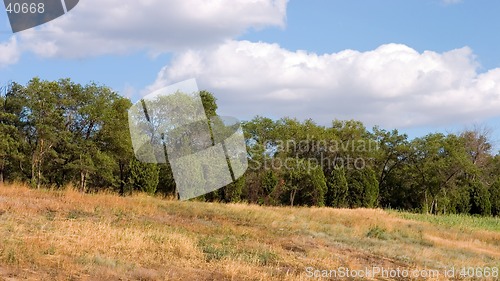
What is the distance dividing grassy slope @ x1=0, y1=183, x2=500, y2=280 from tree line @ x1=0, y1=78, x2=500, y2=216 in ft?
38.8

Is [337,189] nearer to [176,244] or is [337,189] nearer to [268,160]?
[268,160]

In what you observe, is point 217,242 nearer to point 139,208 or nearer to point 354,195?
point 139,208

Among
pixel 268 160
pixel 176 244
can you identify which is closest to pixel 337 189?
pixel 268 160

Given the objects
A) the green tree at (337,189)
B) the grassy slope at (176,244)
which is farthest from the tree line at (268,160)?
the grassy slope at (176,244)

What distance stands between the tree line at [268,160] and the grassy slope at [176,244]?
38.8ft

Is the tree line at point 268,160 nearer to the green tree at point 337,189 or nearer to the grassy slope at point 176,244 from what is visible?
the green tree at point 337,189

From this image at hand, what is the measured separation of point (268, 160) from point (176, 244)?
3385 centimetres

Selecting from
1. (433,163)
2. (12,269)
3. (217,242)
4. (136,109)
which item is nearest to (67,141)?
(136,109)

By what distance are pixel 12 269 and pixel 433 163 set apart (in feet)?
160

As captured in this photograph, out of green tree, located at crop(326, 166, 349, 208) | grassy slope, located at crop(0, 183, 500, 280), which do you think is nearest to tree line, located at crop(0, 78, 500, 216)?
green tree, located at crop(326, 166, 349, 208)

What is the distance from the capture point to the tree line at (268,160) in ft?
120

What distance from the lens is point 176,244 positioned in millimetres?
11633

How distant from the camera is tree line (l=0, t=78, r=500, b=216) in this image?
36.6m

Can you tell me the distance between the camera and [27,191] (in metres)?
19.1
